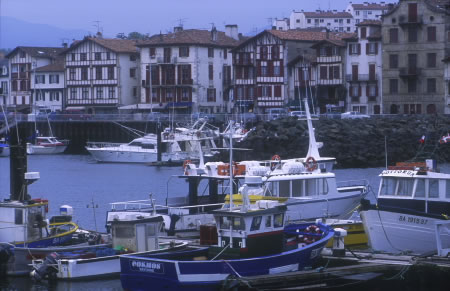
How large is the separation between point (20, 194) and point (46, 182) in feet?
101

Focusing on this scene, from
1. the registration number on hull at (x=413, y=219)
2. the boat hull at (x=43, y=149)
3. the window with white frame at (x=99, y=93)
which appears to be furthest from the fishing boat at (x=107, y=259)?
the window with white frame at (x=99, y=93)

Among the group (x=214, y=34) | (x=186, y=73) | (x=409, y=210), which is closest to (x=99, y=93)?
(x=186, y=73)

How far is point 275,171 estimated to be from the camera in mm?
30203

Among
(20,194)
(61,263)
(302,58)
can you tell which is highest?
(302,58)

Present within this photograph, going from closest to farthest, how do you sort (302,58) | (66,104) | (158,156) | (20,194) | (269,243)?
(269,243) → (20,194) → (158,156) → (302,58) → (66,104)

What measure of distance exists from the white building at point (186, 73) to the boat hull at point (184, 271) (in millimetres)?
66428

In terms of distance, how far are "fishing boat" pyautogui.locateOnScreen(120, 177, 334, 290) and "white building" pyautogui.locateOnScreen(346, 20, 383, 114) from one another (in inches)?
2244

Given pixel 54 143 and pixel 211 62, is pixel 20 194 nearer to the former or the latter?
pixel 54 143

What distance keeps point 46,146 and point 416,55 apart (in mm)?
33603

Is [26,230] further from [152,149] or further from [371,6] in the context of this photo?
[371,6]

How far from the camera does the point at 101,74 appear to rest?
93000 mm

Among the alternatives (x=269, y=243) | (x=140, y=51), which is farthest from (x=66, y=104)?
(x=269, y=243)

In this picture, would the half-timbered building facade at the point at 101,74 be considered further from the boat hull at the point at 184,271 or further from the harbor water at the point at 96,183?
the boat hull at the point at 184,271

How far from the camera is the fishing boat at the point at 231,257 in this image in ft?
65.3
